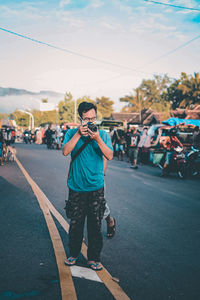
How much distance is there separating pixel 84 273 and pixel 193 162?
413 inches

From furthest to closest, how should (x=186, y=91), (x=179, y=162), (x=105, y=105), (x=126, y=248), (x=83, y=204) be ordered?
(x=105, y=105) < (x=186, y=91) < (x=179, y=162) < (x=126, y=248) < (x=83, y=204)

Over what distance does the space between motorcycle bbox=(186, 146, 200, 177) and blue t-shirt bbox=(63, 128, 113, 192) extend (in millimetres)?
10003

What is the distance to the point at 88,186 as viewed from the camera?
3.68 metres

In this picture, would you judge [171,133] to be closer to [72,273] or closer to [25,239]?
[25,239]

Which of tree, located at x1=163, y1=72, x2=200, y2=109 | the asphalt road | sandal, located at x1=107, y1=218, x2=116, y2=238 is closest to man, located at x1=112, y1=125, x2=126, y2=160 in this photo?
the asphalt road

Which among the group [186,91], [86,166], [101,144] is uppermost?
[186,91]

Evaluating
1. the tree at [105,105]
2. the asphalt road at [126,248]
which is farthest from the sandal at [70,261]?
the tree at [105,105]

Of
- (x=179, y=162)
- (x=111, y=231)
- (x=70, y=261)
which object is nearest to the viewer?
(x=70, y=261)

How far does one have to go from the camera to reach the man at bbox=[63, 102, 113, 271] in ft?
12.1

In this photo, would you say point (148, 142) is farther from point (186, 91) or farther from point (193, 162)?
point (186, 91)

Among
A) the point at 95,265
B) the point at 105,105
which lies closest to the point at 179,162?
the point at 95,265

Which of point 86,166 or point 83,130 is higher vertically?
point 83,130

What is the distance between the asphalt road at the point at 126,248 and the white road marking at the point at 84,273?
0.39 feet

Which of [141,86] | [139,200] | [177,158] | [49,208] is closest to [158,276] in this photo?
[49,208]
